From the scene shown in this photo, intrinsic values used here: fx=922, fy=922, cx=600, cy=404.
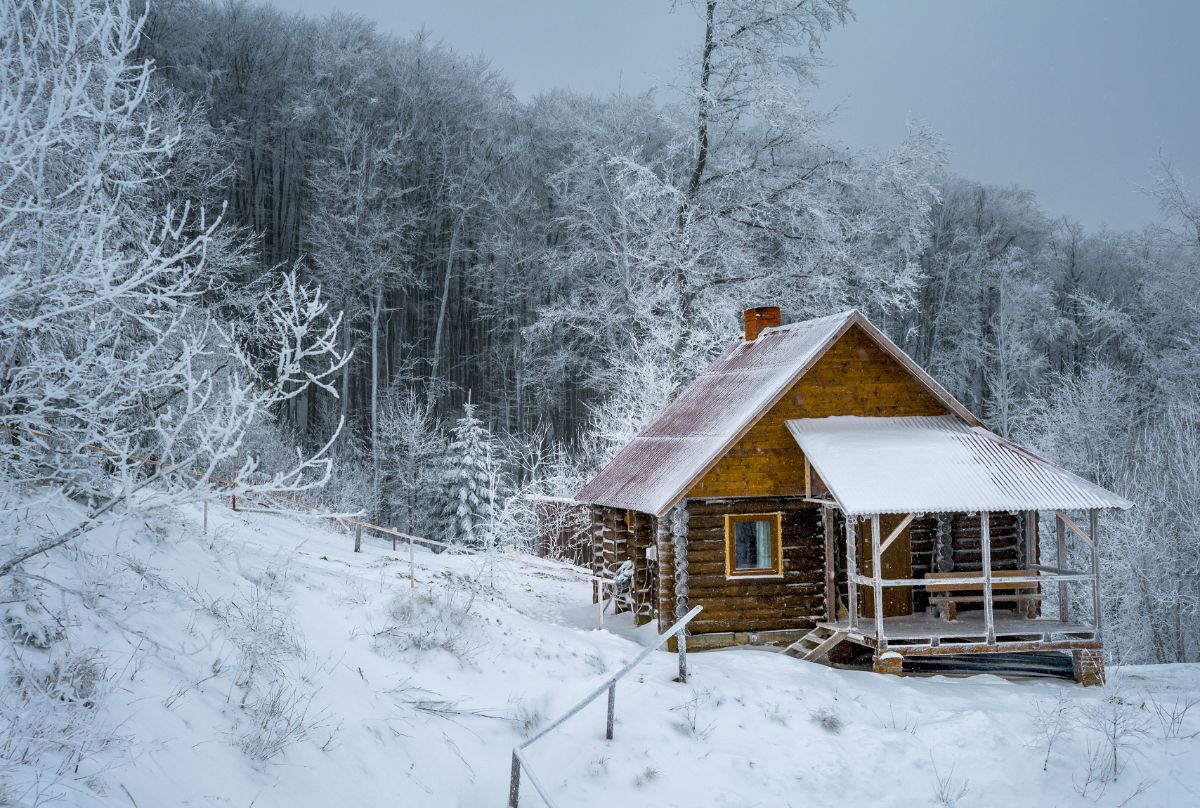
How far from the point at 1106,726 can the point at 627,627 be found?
897cm

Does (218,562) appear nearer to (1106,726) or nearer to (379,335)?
(1106,726)

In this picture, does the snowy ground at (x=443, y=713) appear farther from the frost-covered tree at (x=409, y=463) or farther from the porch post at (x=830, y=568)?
the frost-covered tree at (x=409, y=463)

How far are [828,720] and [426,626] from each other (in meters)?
5.70

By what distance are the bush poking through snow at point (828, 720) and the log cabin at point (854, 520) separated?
2565mm

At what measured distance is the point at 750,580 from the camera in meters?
17.0

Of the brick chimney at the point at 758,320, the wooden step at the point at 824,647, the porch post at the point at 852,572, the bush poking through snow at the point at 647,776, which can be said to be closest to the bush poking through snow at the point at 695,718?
the bush poking through snow at the point at 647,776

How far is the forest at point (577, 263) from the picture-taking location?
83.6 ft

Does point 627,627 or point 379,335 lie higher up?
point 379,335

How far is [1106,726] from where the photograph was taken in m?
12.5

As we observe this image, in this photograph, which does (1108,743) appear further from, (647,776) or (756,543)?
(756,543)

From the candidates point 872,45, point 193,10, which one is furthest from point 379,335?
point 872,45

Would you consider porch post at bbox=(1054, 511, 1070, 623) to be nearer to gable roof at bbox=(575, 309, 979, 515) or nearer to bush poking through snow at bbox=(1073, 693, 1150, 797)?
gable roof at bbox=(575, 309, 979, 515)

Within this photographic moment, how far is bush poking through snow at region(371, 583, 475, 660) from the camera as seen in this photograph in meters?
11.8

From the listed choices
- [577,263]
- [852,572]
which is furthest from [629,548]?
[577,263]
